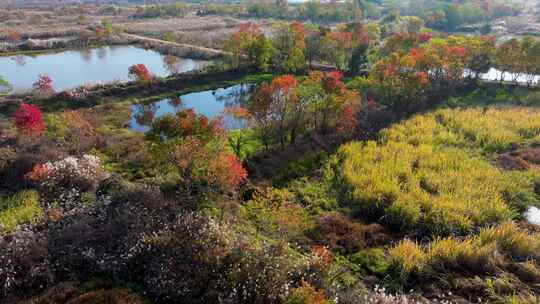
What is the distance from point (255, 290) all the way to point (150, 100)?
31263mm

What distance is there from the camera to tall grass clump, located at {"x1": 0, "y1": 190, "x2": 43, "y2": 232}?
18.4 metres

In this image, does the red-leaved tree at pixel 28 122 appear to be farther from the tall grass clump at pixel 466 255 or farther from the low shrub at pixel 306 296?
the tall grass clump at pixel 466 255

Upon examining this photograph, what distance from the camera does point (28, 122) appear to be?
Result: 977 inches

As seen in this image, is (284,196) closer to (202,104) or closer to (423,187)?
(423,187)

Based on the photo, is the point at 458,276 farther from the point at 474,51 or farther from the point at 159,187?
the point at 474,51

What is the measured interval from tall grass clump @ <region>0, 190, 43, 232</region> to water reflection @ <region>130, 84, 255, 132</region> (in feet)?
43.1

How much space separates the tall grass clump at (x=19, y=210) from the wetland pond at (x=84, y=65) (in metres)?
23.3

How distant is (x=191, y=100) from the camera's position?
4216 cm

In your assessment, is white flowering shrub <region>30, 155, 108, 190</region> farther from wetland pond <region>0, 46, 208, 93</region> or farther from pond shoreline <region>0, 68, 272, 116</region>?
wetland pond <region>0, 46, 208, 93</region>

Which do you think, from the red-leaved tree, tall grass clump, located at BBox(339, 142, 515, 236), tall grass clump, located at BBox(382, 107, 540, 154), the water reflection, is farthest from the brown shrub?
the red-leaved tree

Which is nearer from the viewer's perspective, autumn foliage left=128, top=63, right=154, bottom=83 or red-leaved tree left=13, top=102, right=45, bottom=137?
red-leaved tree left=13, top=102, right=45, bottom=137

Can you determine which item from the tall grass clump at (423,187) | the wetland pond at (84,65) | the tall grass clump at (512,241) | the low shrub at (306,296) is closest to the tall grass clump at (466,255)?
the tall grass clump at (512,241)

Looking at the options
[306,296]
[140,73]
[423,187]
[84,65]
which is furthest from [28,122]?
[84,65]

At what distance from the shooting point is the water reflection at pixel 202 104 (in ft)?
117
